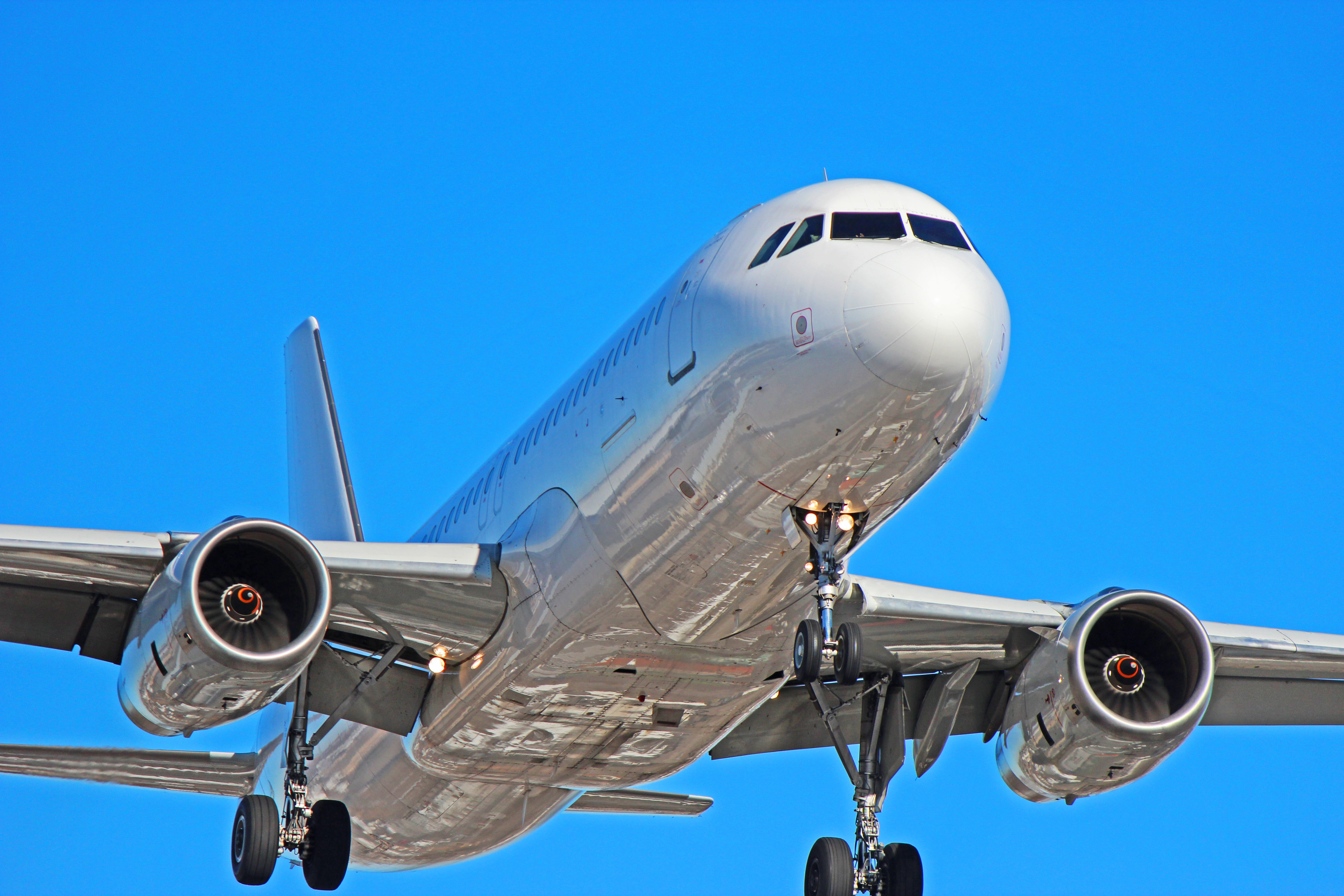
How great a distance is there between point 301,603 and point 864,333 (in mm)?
6667

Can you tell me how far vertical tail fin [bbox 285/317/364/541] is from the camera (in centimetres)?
2733

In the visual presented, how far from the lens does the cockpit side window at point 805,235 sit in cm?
1348

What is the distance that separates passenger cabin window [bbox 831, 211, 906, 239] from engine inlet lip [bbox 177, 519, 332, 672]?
20.0 ft

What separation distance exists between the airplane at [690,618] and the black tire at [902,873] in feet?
0.10

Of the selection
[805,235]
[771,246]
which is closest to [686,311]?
[771,246]

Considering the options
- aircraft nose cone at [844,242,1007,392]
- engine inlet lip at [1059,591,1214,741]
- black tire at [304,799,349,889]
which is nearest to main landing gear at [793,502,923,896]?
engine inlet lip at [1059,591,1214,741]

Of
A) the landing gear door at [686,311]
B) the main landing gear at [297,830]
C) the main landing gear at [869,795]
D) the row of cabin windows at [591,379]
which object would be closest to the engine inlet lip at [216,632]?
the main landing gear at [297,830]

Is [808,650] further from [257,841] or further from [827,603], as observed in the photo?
[257,841]

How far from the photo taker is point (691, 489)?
1430 centimetres

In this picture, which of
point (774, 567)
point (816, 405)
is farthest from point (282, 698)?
point (816, 405)

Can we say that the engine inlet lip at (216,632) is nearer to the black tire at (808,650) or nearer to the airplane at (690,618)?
the airplane at (690,618)

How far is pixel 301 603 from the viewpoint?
15758 mm

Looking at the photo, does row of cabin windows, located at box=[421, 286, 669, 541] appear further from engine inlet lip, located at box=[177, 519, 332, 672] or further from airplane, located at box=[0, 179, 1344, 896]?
engine inlet lip, located at box=[177, 519, 332, 672]

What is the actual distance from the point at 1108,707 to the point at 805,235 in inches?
283
